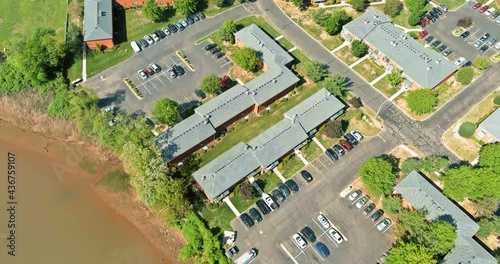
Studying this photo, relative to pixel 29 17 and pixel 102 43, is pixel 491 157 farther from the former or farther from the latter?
pixel 29 17

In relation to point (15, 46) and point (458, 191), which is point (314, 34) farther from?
point (15, 46)

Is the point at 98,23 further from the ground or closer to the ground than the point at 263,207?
further from the ground

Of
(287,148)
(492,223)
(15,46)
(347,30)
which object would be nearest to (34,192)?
(15,46)

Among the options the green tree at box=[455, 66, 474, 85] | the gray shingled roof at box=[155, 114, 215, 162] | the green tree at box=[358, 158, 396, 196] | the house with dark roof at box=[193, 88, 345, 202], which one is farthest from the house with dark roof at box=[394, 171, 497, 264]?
the gray shingled roof at box=[155, 114, 215, 162]

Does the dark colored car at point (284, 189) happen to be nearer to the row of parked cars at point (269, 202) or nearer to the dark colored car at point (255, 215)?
the row of parked cars at point (269, 202)

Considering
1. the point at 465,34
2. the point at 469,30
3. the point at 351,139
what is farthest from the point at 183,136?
the point at 469,30

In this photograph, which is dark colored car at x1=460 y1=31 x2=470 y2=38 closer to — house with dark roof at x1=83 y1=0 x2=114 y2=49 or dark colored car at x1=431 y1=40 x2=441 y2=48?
dark colored car at x1=431 y1=40 x2=441 y2=48
